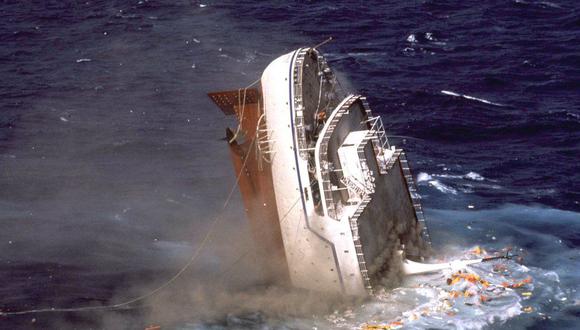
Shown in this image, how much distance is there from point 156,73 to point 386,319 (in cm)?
4817

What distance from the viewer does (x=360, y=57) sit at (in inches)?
3455

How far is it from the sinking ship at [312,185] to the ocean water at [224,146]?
6.51ft

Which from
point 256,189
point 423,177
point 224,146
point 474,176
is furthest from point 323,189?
point 224,146

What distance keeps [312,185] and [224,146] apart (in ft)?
78.9

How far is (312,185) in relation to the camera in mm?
41625

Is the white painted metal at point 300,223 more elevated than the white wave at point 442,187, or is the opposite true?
the white painted metal at point 300,223

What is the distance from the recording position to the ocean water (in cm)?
4306

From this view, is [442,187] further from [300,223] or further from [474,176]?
[300,223]

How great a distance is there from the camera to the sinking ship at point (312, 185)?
134 feet

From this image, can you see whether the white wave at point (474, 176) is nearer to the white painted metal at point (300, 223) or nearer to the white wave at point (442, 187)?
the white wave at point (442, 187)

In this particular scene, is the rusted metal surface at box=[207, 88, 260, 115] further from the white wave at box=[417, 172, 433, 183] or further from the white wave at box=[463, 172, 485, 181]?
the white wave at box=[463, 172, 485, 181]

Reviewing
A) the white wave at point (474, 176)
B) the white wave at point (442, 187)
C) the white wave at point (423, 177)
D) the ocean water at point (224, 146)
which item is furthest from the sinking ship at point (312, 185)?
the white wave at point (474, 176)

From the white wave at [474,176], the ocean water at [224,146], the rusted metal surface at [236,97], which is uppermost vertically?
the rusted metal surface at [236,97]

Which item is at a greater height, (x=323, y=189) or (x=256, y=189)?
(x=323, y=189)
